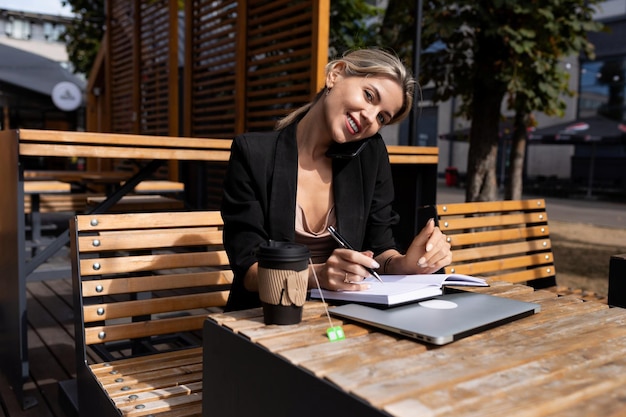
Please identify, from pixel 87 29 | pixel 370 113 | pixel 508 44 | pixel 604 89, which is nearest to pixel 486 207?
pixel 370 113

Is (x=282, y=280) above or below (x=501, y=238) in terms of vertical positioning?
above

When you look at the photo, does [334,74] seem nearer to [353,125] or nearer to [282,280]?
[353,125]

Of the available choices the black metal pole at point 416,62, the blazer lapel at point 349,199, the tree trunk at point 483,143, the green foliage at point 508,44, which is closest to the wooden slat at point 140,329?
the blazer lapel at point 349,199

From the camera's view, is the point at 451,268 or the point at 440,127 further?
the point at 440,127

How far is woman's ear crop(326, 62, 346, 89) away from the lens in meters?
1.67

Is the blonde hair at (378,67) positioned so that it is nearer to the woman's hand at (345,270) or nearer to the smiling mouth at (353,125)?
the smiling mouth at (353,125)

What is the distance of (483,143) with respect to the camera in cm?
594

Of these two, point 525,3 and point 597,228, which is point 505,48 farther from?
point 597,228

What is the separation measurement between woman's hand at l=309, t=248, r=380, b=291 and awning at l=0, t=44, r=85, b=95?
29.8ft

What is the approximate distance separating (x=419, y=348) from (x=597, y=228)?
10710mm

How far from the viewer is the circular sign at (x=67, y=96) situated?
31.3ft

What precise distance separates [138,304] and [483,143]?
4741mm

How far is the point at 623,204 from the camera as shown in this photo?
53.6ft

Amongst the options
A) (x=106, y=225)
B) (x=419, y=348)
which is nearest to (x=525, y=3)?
(x=106, y=225)
